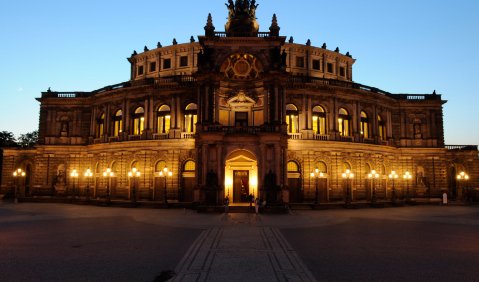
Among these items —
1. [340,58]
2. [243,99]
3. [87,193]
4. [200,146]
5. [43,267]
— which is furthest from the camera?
[340,58]

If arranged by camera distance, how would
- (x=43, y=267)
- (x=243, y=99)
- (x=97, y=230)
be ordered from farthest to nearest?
1. (x=243, y=99)
2. (x=97, y=230)
3. (x=43, y=267)

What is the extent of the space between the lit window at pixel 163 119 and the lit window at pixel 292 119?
15211 mm

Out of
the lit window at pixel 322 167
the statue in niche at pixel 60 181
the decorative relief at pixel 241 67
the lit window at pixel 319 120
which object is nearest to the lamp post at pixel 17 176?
the statue in niche at pixel 60 181

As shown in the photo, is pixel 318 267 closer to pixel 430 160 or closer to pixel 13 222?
pixel 13 222

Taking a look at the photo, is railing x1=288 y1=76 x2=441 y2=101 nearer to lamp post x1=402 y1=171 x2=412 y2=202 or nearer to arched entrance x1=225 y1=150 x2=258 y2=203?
arched entrance x1=225 y1=150 x2=258 y2=203

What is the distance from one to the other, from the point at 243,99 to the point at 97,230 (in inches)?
968

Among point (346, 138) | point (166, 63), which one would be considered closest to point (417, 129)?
point (346, 138)

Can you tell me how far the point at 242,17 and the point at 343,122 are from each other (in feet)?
62.0

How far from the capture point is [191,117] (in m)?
44.9

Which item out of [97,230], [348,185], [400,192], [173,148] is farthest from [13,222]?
[400,192]

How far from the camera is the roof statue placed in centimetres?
4419

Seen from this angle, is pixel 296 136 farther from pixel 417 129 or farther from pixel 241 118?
pixel 417 129

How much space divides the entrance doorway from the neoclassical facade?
0.40 feet

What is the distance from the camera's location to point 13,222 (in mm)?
27234
